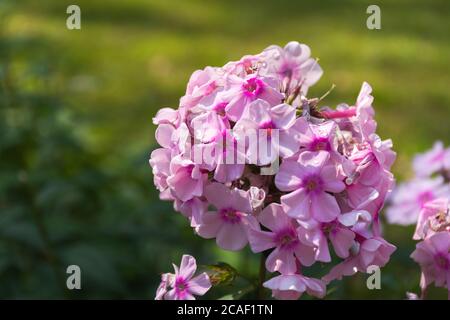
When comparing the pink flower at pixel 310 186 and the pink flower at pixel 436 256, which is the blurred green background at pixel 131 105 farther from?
the pink flower at pixel 310 186

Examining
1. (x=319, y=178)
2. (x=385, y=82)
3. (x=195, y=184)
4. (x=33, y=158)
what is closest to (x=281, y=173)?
(x=319, y=178)

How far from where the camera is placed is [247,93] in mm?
1530

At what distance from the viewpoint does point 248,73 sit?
1.66m

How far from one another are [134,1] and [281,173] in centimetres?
629

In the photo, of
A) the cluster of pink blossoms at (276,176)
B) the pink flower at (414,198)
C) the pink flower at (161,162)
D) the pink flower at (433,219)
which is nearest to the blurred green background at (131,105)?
the pink flower at (414,198)

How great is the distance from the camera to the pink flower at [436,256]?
1.66m

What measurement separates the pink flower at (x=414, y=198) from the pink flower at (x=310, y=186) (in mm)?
640

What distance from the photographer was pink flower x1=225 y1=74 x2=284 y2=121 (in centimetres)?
152

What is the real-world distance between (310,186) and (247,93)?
0.22 metres

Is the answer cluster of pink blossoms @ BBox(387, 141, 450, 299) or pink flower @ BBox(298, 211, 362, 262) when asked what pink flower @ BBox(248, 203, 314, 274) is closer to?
pink flower @ BBox(298, 211, 362, 262)

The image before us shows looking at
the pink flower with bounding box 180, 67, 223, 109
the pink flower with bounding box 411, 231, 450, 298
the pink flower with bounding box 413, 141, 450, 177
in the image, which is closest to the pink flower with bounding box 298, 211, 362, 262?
the pink flower with bounding box 411, 231, 450, 298

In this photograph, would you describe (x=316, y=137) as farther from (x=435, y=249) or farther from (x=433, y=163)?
(x=433, y=163)

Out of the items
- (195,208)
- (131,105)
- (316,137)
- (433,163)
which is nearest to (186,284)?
(195,208)

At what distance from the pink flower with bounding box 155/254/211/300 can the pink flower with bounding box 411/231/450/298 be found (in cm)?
47
